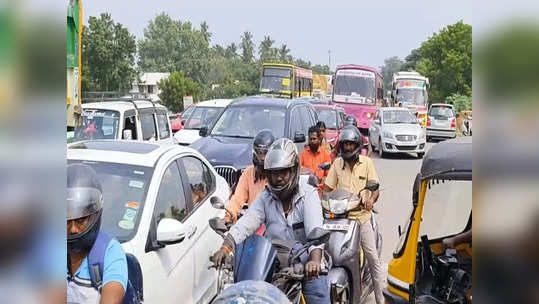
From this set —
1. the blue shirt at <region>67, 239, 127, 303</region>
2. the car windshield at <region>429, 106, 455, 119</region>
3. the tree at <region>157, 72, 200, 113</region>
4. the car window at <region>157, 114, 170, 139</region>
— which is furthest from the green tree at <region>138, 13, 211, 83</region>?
the blue shirt at <region>67, 239, 127, 303</region>

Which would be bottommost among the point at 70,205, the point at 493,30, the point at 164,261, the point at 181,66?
the point at 164,261

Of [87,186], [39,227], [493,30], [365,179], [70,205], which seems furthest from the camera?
[365,179]

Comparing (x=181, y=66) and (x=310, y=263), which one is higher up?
(x=181, y=66)

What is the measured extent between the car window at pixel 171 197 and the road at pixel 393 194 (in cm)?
251

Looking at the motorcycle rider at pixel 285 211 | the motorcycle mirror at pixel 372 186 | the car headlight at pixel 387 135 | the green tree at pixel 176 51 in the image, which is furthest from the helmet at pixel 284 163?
the green tree at pixel 176 51

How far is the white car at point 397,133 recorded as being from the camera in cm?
1953

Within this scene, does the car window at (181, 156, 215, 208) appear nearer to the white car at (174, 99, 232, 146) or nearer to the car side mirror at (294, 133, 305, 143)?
the car side mirror at (294, 133, 305, 143)

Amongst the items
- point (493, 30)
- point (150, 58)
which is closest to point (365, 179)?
point (493, 30)

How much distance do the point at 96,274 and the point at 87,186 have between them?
41 cm

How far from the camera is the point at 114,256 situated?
2668 millimetres

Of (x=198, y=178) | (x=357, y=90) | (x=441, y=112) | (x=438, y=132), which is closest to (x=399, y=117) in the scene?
(x=438, y=132)

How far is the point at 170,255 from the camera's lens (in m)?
4.20

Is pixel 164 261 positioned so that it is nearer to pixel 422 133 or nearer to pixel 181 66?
pixel 422 133

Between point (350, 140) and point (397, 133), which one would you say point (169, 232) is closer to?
point (350, 140)
